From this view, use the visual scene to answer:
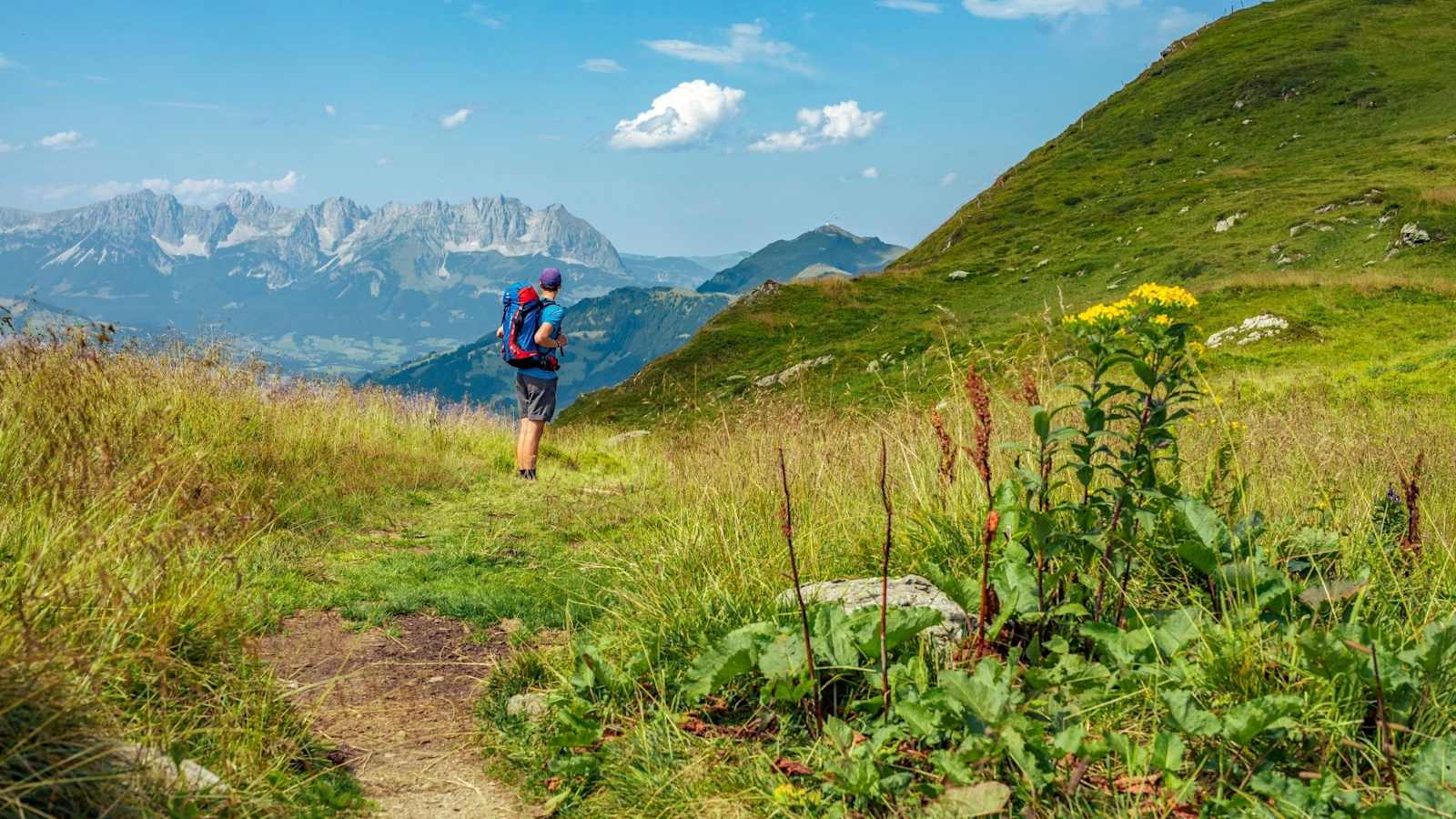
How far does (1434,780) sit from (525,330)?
34.5ft

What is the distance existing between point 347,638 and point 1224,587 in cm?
510

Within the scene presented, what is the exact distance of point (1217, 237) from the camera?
1550 inches

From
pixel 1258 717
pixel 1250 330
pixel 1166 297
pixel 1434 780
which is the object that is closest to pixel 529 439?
pixel 1166 297

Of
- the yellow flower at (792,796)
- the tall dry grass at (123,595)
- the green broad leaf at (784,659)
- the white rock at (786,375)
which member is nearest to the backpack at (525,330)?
the tall dry grass at (123,595)

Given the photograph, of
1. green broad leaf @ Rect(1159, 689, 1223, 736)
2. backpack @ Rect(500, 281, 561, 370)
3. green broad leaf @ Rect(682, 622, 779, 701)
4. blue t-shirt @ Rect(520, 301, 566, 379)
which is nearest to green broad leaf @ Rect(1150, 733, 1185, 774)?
green broad leaf @ Rect(1159, 689, 1223, 736)

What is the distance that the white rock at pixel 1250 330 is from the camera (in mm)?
21750

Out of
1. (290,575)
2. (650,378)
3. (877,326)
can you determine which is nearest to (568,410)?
(650,378)

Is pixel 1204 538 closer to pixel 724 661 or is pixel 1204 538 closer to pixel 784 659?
pixel 784 659

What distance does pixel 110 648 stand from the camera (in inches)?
139

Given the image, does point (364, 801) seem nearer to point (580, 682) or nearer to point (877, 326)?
point (580, 682)

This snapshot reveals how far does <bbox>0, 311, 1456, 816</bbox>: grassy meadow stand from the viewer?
328cm

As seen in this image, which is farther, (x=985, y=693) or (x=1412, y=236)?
(x=1412, y=236)

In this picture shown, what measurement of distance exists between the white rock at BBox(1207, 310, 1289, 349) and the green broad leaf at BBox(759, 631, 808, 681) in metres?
20.7

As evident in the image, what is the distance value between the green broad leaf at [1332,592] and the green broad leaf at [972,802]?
68.7 inches
